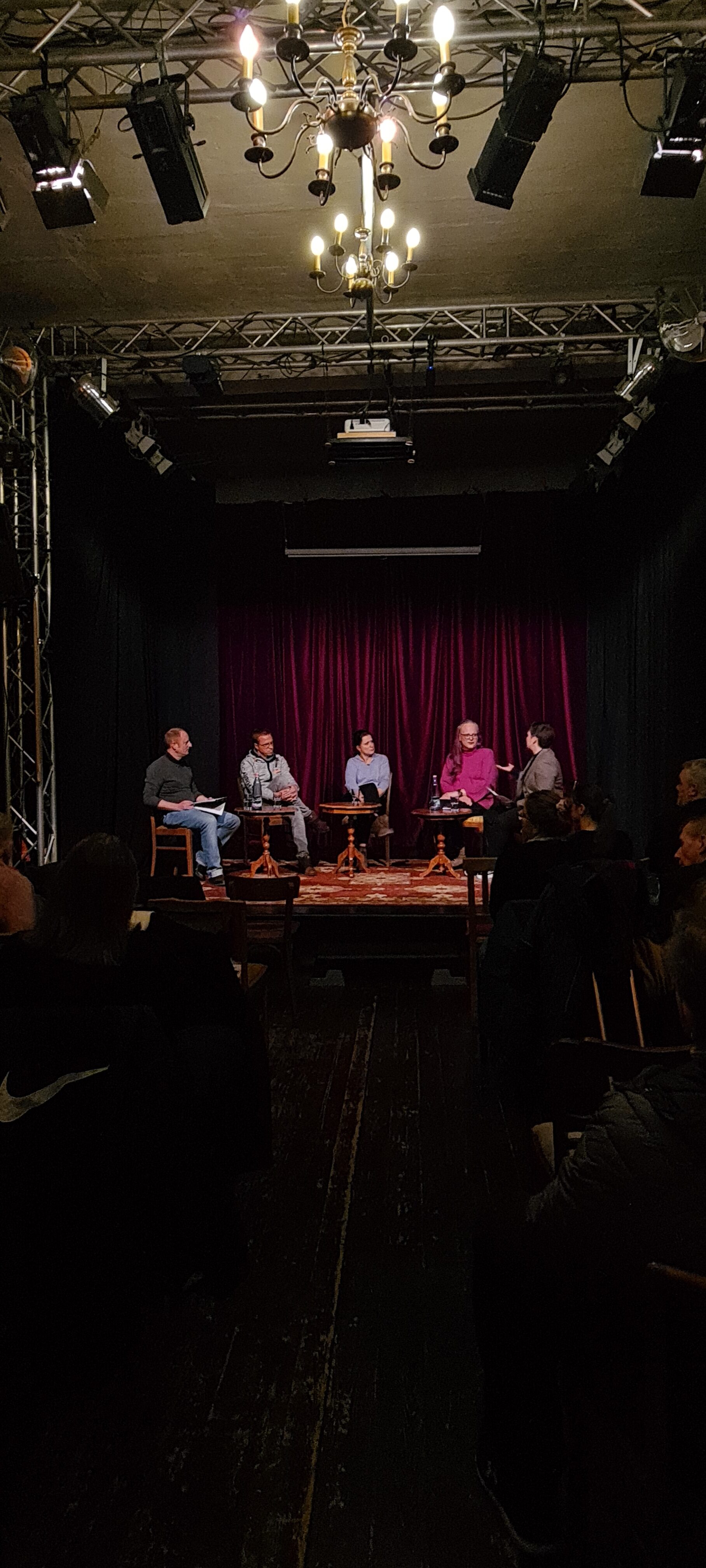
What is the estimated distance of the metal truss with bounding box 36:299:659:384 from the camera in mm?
6504

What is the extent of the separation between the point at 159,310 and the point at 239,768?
410 centimetres

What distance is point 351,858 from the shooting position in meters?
8.18

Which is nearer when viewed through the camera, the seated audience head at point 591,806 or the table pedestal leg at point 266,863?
the seated audience head at point 591,806

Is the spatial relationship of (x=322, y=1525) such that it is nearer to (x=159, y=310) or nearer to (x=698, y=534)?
(x=698, y=534)

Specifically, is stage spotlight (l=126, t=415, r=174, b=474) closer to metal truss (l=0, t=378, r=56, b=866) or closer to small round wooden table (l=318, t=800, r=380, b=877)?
metal truss (l=0, t=378, r=56, b=866)

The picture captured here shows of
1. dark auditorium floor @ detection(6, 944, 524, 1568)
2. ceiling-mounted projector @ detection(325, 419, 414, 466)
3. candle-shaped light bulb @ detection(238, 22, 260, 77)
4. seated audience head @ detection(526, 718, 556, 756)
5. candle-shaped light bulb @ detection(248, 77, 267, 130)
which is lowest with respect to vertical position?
dark auditorium floor @ detection(6, 944, 524, 1568)

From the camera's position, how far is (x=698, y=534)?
21.4 feet

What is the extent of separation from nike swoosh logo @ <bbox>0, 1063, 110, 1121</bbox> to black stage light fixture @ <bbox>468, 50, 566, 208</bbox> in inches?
154

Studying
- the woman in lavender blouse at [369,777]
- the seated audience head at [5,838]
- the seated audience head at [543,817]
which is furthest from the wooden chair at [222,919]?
the woman in lavender blouse at [369,777]

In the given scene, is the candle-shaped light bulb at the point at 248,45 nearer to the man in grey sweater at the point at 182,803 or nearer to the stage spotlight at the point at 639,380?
the stage spotlight at the point at 639,380

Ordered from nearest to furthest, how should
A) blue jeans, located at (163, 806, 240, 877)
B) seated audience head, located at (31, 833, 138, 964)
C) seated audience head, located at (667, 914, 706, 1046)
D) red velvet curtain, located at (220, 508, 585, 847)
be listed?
seated audience head, located at (667, 914, 706, 1046) → seated audience head, located at (31, 833, 138, 964) → blue jeans, located at (163, 806, 240, 877) → red velvet curtain, located at (220, 508, 585, 847)

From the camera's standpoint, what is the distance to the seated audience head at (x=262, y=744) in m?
8.47

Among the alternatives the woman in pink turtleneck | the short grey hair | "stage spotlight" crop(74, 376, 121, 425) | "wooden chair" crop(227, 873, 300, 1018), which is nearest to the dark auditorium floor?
"wooden chair" crop(227, 873, 300, 1018)

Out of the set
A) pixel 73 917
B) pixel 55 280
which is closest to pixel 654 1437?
pixel 73 917
